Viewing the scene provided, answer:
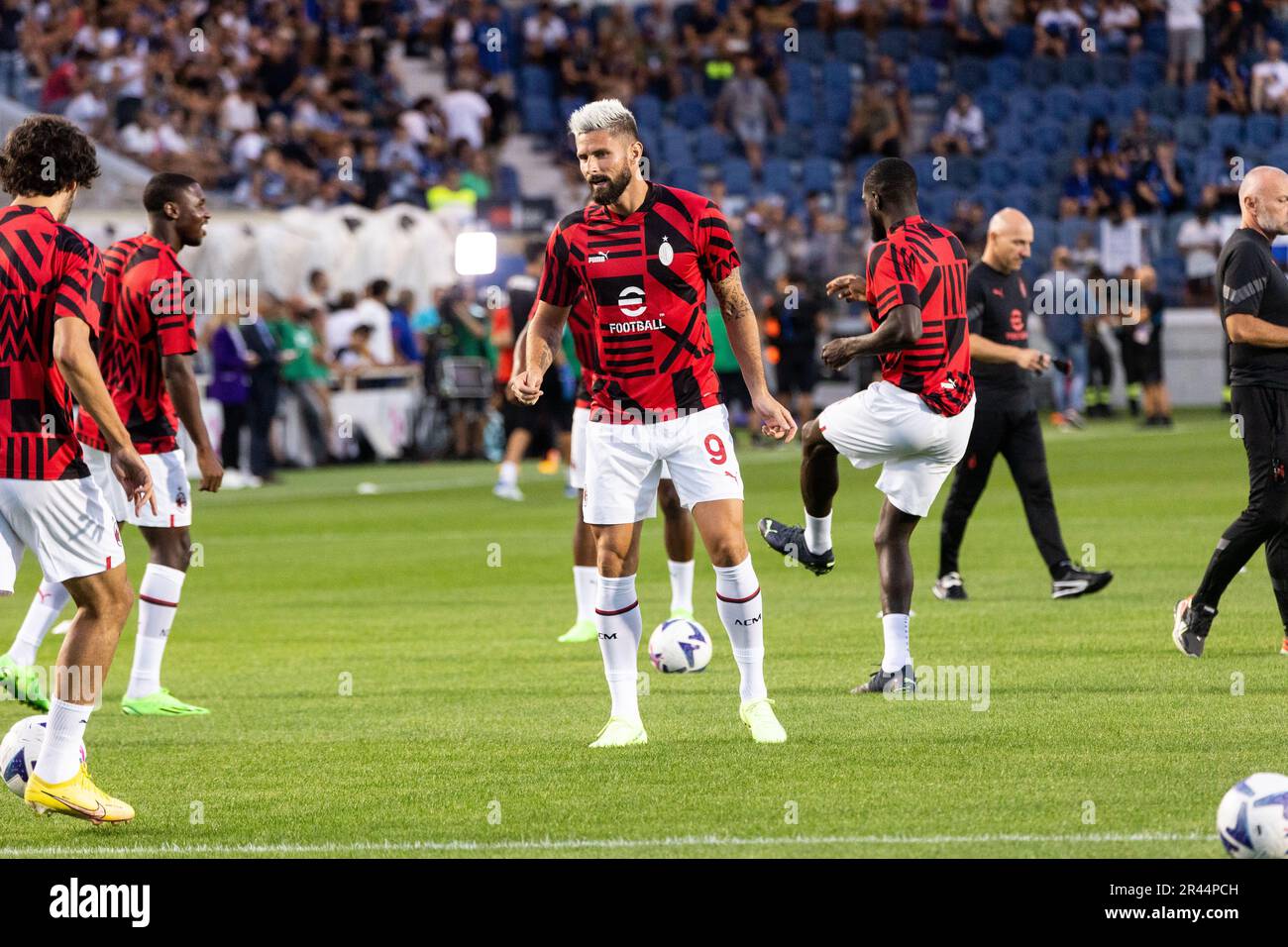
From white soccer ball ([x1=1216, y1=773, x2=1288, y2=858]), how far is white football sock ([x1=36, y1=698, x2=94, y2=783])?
377cm

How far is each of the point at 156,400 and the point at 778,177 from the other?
88.3 feet

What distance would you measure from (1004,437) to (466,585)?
14.0 feet

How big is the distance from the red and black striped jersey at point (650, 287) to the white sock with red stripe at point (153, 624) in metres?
2.80

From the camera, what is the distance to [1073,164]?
115 feet

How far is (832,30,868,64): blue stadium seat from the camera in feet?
123

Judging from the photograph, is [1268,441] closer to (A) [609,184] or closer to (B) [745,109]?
(A) [609,184]

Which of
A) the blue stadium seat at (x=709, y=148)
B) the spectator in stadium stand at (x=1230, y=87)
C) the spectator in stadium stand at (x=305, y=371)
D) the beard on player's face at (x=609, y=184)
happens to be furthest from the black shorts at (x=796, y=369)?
the beard on player's face at (x=609, y=184)

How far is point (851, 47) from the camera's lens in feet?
123

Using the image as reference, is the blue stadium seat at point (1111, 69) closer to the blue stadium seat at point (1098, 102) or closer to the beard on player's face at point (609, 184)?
the blue stadium seat at point (1098, 102)

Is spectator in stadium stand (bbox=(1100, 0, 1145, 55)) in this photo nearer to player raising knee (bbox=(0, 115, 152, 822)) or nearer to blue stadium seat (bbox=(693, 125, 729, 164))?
blue stadium seat (bbox=(693, 125, 729, 164))

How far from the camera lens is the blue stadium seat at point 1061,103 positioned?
119 ft

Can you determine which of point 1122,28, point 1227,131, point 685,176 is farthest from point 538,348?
point 1122,28

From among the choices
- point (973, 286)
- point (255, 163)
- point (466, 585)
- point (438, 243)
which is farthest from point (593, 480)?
point (255, 163)

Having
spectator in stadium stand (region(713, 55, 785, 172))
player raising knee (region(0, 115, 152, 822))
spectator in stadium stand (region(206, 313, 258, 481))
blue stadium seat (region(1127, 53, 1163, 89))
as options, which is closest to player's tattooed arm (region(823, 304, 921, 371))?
player raising knee (region(0, 115, 152, 822))
